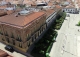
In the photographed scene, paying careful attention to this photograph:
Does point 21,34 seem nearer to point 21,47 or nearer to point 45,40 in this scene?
point 21,47

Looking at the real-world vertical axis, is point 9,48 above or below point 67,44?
above

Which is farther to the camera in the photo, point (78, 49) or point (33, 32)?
point (78, 49)

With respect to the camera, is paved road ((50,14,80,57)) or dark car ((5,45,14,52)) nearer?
dark car ((5,45,14,52))

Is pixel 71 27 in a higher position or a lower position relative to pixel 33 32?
lower

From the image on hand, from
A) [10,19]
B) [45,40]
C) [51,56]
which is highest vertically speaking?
[10,19]

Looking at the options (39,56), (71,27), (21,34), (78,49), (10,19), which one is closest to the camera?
(21,34)

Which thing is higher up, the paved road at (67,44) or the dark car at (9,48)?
the dark car at (9,48)

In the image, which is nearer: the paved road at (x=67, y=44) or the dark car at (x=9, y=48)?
the dark car at (x=9, y=48)

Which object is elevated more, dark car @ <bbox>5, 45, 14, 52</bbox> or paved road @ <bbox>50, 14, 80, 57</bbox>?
dark car @ <bbox>5, 45, 14, 52</bbox>

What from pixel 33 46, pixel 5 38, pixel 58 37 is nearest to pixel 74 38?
pixel 58 37

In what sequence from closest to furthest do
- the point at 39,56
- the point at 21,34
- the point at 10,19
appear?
the point at 21,34, the point at 39,56, the point at 10,19

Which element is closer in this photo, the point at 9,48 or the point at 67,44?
the point at 9,48
